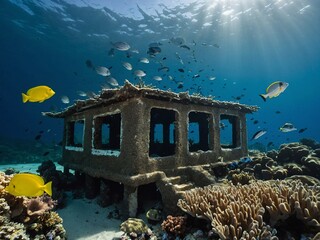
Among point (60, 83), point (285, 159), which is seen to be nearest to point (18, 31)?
point (285, 159)

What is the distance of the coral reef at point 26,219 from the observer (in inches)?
201

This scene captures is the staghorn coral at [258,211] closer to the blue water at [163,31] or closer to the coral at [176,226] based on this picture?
the coral at [176,226]

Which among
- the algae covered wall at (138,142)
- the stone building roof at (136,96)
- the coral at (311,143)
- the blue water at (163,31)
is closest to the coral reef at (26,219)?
the algae covered wall at (138,142)

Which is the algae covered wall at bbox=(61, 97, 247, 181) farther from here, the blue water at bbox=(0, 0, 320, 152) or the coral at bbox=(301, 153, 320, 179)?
the blue water at bbox=(0, 0, 320, 152)

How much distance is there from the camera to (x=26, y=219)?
18.7 feet

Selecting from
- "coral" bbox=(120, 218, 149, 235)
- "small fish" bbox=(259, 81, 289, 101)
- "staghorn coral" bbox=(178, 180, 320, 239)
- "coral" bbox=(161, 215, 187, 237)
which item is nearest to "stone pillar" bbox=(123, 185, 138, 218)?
"coral" bbox=(120, 218, 149, 235)

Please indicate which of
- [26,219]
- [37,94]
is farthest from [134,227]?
[37,94]

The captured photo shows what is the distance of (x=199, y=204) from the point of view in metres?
6.12

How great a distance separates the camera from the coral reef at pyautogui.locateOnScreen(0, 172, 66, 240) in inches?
201

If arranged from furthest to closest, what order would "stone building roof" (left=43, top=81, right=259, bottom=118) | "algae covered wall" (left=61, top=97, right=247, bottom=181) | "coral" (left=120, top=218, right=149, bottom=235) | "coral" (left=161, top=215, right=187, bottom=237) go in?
"algae covered wall" (left=61, top=97, right=247, bottom=181) < "stone building roof" (left=43, top=81, right=259, bottom=118) < "coral" (left=120, top=218, right=149, bottom=235) < "coral" (left=161, top=215, right=187, bottom=237)

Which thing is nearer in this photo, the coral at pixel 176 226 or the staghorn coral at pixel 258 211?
the staghorn coral at pixel 258 211

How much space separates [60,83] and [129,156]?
91.9m

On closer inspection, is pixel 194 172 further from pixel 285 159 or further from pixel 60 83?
pixel 60 83

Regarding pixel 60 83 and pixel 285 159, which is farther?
pixel 60 83
